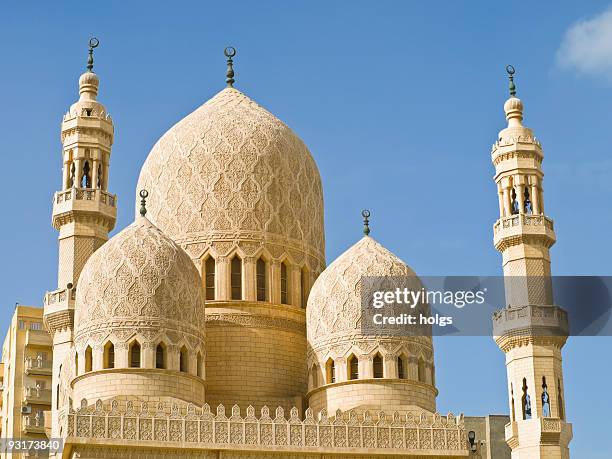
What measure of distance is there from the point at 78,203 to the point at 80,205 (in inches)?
2.7

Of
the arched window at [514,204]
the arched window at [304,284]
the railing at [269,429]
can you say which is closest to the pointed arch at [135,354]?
the railing at [269,429]

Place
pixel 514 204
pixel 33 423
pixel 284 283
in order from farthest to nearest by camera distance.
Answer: pixel 33 423
pixel 514 204
pixel 284 283

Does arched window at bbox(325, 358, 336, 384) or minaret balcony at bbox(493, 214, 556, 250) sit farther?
minaret balcony at bbox(493, 214, 556, 250)

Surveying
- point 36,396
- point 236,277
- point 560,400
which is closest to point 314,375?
point 236,277

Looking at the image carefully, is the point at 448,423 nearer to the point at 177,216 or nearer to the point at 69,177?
the point at 177,216

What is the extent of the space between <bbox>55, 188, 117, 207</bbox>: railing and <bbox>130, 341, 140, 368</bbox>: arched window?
637cm

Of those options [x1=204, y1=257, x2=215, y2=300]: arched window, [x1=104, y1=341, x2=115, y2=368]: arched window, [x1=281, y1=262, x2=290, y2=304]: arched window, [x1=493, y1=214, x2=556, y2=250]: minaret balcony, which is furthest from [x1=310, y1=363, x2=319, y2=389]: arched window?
[x1=493, y1=214, x2=556, y2=250]: minaret balcony

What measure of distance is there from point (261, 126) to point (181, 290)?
587 cm

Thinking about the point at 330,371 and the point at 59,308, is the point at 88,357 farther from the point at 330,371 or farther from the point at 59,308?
the point at 330,371

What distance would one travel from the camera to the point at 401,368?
25922mm

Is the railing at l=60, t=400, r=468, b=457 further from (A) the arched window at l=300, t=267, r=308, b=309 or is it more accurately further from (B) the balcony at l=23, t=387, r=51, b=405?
(B) the balcony at l=23, t=387, r=51, b=405

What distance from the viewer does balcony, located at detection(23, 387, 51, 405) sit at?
42.8 meters

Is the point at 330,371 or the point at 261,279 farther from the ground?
the point at 261,279

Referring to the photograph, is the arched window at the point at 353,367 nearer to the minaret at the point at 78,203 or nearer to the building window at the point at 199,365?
the building window at the point at 199,365
